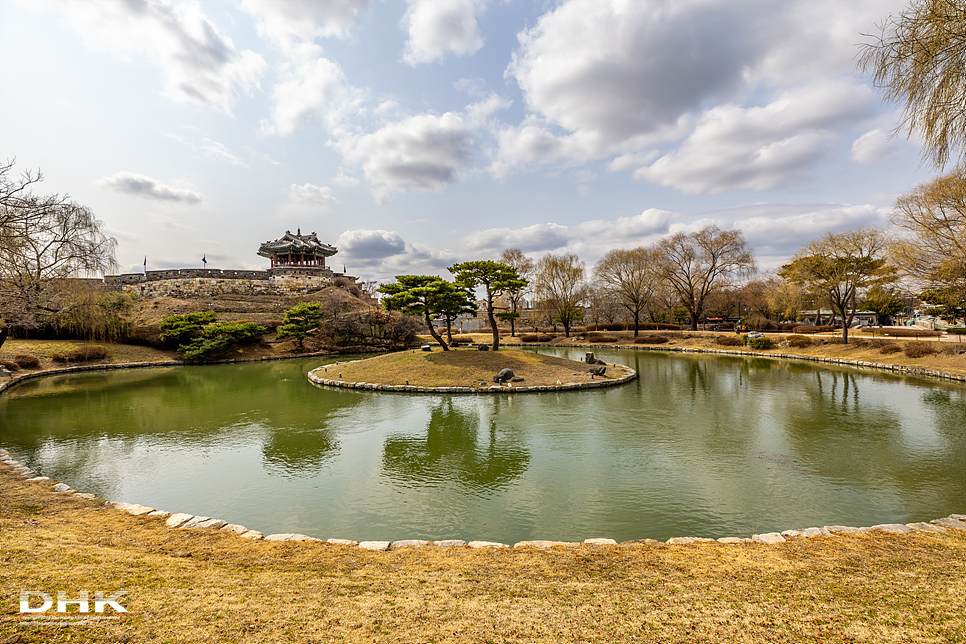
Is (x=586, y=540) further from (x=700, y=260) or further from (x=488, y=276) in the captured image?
(x=700, y=260)

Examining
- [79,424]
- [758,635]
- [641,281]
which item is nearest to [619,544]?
[758,635]

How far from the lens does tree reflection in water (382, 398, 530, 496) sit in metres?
8.52

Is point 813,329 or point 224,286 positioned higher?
point 224,286

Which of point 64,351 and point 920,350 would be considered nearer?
point 920,350

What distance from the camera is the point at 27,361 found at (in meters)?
23.8

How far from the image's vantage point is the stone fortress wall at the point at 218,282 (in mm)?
43188

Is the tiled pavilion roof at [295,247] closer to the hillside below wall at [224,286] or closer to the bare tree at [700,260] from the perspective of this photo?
the hillside below wall at [224,286]

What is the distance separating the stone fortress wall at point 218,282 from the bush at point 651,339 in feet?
127

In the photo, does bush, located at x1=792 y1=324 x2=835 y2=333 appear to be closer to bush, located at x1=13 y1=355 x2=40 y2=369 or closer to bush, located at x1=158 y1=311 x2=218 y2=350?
bush, located at x1=158 y1=311 x2=218 y2=350

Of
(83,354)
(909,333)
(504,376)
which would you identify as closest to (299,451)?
(504,376)

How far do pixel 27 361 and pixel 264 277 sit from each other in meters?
25.5

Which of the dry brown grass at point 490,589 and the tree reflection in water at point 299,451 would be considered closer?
the dry brown grass at point 490,589

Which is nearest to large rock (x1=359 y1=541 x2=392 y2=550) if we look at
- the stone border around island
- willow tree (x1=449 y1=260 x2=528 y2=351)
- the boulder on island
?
the stone border around island

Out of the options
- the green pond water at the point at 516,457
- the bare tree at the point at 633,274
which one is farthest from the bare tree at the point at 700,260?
the green pond water at the point at 516,457
